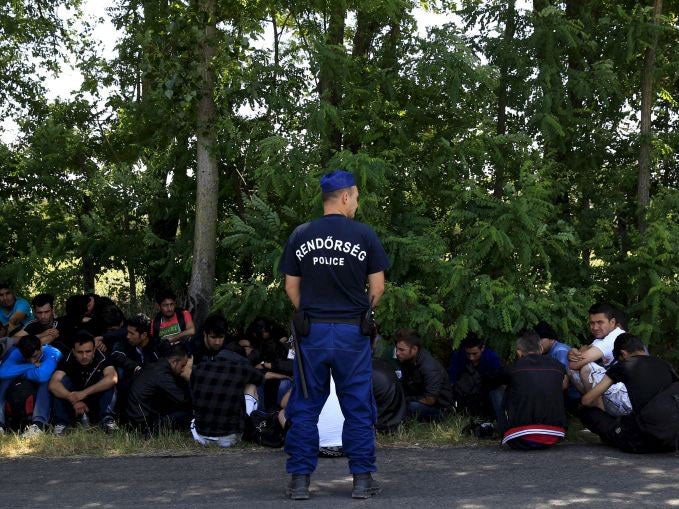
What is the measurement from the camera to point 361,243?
5781mm

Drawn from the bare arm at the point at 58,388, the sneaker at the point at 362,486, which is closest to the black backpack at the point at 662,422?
the sneaker at the point at 362,486

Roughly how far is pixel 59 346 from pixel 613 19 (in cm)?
725

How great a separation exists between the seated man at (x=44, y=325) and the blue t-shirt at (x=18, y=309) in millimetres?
369

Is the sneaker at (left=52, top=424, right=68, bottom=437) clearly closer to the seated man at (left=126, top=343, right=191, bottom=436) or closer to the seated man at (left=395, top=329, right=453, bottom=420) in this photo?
the seated man at (left=126, top=343, right=191, bottom=436)

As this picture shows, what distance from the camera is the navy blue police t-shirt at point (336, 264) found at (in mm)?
5770

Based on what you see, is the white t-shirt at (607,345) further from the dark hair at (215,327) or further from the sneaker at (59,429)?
the sneaker at (59,429)

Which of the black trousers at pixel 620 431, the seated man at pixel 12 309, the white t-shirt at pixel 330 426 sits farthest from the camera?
the seated man at pixel 12 309

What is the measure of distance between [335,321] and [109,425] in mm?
3767

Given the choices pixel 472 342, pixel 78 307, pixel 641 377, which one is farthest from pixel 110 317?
pixel 641 377

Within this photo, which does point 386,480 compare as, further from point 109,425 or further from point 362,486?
point 109,425

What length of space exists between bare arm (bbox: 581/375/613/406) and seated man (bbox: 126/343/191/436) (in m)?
3.52

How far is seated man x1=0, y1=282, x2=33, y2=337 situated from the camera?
11086 mm

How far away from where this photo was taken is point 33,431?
8484mm

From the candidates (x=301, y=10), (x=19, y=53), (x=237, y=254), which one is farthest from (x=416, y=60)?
(x=19, y=53)
